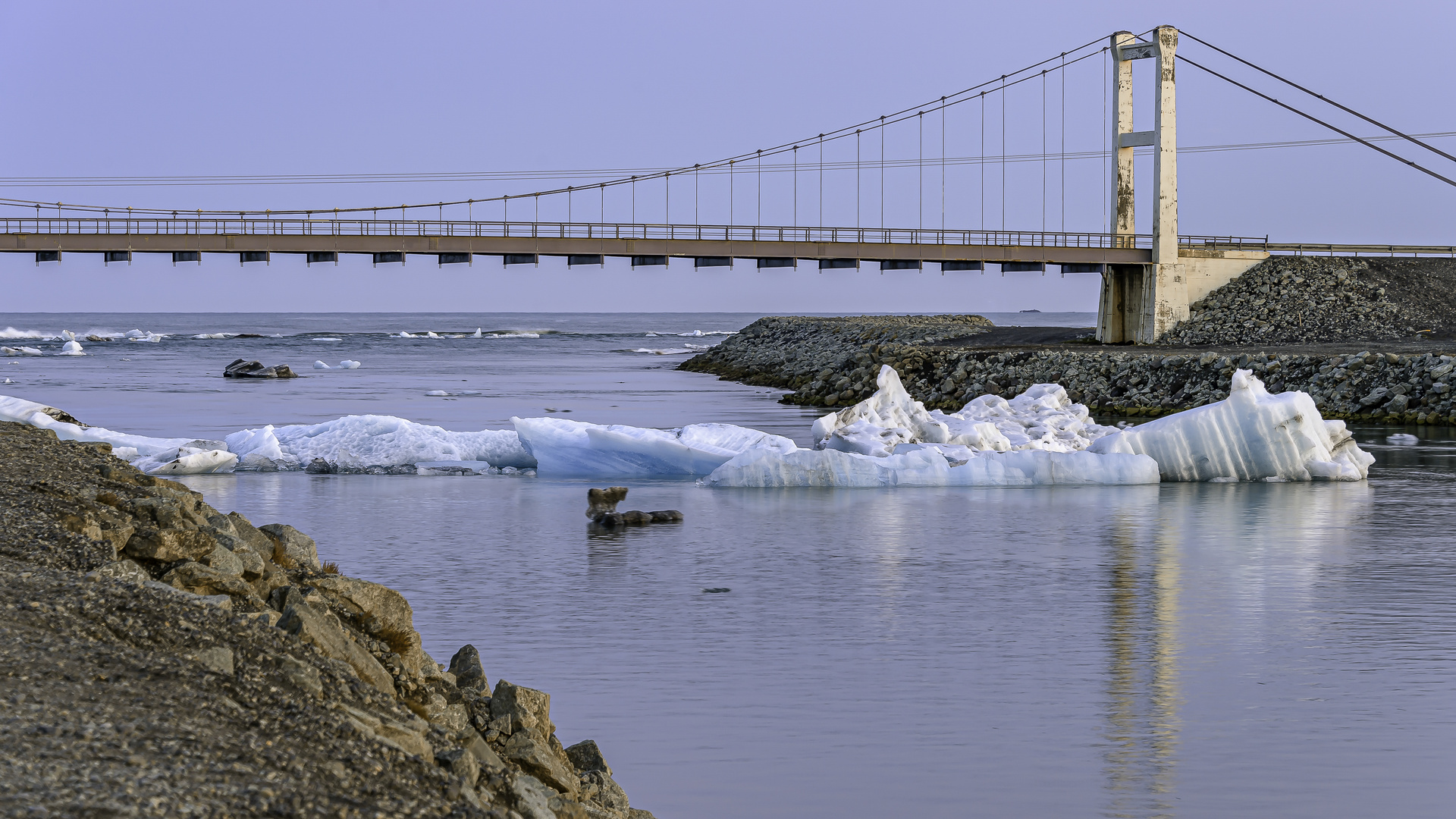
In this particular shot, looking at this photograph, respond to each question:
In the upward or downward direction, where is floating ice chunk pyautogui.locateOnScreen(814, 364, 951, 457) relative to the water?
upward

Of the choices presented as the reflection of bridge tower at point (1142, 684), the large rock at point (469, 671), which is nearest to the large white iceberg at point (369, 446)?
the reflection of bridge tower at point (1142, 684)

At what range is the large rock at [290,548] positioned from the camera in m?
8.16

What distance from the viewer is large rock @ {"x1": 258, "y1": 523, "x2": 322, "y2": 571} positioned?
26.8ft

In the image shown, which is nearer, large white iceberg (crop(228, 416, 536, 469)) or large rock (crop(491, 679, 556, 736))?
large rock (crop(491, 679, 556, 736))

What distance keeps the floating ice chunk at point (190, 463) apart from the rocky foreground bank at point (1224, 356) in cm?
1869

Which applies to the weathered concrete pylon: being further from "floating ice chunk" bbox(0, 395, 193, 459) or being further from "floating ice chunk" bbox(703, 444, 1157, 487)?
"floating ice chunk" bbox(0, 395, 193, 459)

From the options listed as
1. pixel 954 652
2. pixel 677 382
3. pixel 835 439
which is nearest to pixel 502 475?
pixel 835 439

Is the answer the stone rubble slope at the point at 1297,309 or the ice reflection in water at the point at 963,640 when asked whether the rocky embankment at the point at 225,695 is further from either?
the stone rubble slope at the point at 1297,309

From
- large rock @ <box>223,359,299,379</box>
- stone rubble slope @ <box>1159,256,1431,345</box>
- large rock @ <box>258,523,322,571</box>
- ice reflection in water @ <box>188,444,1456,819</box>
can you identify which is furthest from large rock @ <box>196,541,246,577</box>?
large rock @ <box>223,359,299,379</box>

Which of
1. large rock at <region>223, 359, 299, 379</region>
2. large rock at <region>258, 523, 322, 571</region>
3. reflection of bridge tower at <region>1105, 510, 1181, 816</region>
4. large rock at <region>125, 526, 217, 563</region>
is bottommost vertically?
reflection of bridge tower at <region>1105, 510, 1181, 816</region>

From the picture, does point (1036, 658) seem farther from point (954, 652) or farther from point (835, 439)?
point (835, 439)

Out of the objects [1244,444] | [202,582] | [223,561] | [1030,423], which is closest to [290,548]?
[223,561]

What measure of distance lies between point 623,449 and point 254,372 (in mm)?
37801

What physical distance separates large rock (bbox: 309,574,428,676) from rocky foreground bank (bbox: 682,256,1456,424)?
27.3m
